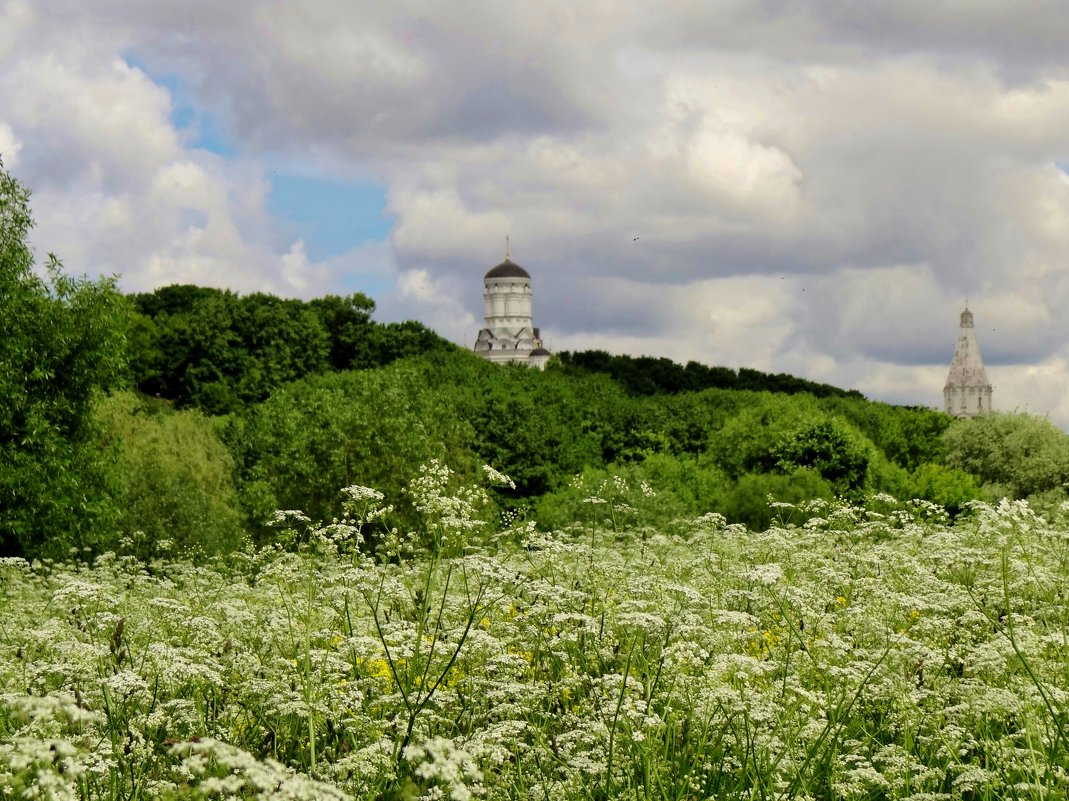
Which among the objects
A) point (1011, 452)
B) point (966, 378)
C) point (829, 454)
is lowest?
point (829, 454)

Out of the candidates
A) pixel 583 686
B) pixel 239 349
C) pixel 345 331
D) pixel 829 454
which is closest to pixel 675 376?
pixel 345 331

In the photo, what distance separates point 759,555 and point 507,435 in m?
43.4

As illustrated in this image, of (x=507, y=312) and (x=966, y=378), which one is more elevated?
(x=507, y=312)

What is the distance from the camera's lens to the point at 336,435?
33344 mm

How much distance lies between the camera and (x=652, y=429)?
197 ft

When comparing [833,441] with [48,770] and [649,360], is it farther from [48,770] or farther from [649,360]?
[649,360]

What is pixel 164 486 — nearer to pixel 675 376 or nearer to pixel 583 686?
pixel 583 686

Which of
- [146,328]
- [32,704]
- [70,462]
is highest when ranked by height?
[146,328]

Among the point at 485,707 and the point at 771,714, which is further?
the point at 485,707

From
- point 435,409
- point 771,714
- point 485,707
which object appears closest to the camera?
point 771,714

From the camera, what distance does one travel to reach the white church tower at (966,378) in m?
175

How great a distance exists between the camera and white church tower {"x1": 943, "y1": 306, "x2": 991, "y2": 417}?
574 feet

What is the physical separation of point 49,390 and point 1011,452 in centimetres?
3771

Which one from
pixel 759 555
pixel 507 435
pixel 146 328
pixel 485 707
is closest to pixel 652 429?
pixel 507 435
